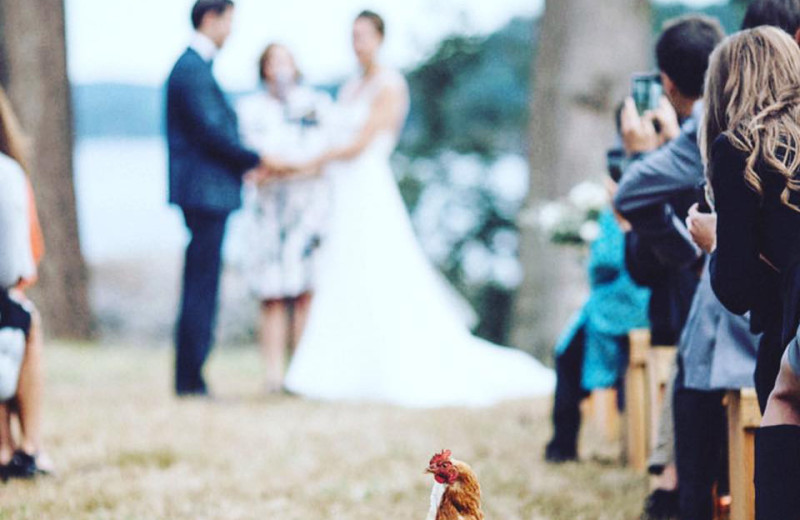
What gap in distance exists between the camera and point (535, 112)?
9648 millimetres

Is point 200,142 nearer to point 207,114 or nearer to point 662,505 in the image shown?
point 207,114

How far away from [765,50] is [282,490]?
2578 millimetres

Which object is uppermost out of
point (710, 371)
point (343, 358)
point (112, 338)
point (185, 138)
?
point (185, 138)

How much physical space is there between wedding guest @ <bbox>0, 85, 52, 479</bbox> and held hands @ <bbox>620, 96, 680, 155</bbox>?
216cm

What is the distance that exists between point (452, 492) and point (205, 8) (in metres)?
4.82

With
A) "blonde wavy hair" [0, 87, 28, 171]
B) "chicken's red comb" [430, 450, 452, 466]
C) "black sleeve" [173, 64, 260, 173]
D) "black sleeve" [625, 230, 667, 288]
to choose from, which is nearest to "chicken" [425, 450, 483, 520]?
"chicken's red comb" [430, 450, 452, 466]

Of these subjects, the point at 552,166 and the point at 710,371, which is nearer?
the point at 710,371

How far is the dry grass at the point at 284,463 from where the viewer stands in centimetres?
414

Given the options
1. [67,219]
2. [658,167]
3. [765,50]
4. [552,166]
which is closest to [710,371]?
[658,167]

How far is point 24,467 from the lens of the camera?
4.52m

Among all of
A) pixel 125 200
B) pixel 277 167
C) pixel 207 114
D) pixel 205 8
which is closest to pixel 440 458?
pixel 207 114

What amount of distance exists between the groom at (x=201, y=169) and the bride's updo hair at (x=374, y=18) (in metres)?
0.92

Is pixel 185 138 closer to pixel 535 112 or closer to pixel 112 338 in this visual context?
pixel 535 112

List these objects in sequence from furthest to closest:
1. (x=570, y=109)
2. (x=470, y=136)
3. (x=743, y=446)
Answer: (x=470, y=136)
(x=570, y=109)
(x=743, y=446)
